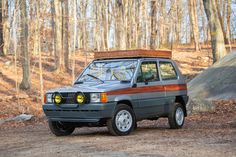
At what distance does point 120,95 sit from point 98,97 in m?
0.62

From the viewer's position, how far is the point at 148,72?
11.3 m

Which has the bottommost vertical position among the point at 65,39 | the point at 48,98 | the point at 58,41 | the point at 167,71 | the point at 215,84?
the point at 215,84

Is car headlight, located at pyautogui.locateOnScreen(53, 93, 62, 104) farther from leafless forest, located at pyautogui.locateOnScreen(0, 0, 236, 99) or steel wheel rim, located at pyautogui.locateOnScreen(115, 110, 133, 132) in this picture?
leafless forest, located at pyautogui.locateOnScreen(0, 0, 236, 99)

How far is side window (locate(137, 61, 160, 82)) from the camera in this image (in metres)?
11.1

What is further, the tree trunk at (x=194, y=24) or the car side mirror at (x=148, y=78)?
the tree trunk at (x=194, y=24)

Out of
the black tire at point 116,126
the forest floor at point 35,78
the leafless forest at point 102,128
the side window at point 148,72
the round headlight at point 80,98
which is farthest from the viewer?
the forest floor at point 35,78

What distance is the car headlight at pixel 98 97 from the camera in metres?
9.92

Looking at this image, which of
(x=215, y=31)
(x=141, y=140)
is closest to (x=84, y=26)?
(x=215, y=31)

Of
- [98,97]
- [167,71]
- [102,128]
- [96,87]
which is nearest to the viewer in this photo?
[98,97]

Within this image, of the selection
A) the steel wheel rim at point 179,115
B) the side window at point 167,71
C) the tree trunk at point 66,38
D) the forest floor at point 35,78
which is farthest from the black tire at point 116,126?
the tree trunk at point 66,38

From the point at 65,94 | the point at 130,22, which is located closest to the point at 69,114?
the point at 65,94

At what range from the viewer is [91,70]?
11.5 meters

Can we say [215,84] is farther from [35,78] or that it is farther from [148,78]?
[35,78]

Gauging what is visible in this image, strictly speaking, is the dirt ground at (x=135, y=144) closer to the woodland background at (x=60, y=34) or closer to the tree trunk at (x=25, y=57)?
the woodland background at (x=60, y=34)
